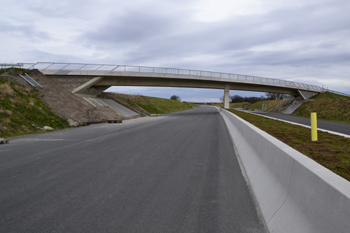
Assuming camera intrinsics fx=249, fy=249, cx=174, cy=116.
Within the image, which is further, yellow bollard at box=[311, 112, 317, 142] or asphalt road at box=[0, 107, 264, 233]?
yellow bollard at box=[311, 112, 317, 142]

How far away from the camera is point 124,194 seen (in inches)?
200

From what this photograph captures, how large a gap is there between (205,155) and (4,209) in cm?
621

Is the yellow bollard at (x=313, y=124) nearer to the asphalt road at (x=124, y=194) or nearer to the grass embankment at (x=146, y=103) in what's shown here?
the asphalt road at (x=124, y=194)

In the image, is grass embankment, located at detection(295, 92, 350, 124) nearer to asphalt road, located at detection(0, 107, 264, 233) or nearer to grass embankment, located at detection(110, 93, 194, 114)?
grass embankment, located at detection(110, 93, 194, 114)

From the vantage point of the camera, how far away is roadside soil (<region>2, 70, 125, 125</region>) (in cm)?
2322

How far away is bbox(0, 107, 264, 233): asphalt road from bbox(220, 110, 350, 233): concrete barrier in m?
0.34

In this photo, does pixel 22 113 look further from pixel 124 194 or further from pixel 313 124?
pixel 313 124

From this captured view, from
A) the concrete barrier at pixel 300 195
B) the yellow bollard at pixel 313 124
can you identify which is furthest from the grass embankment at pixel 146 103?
the concrete barrier at pixel 300 195

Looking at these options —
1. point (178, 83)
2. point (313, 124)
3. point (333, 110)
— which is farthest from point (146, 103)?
point (313, 124)

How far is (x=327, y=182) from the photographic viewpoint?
8.42 feet

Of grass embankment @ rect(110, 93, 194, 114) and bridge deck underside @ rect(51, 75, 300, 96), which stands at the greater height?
bridge deck underside @ rect(51, 75, 300, 96)

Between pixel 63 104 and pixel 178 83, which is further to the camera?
pixel 178 83

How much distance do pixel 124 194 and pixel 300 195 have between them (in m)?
3.31

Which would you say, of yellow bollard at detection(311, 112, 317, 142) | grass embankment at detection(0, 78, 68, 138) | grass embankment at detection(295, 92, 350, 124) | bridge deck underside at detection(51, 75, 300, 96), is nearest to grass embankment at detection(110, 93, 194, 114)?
bridge deck underside at detection(51, 75, 300, 96)
